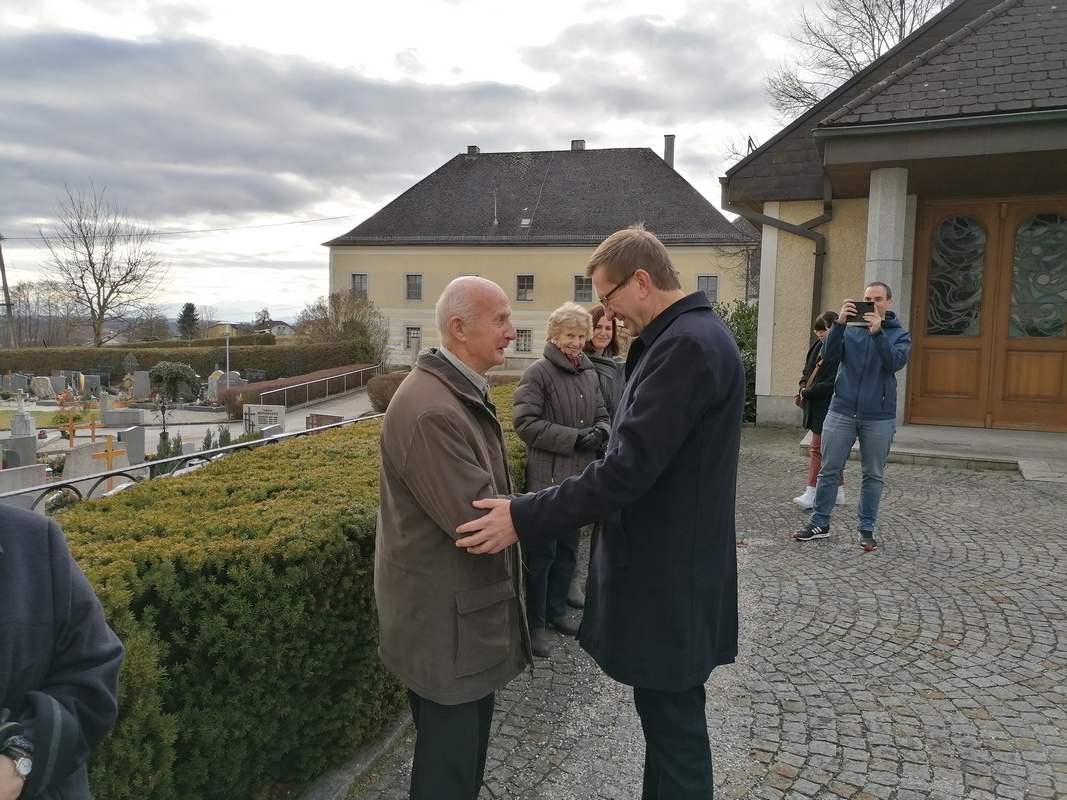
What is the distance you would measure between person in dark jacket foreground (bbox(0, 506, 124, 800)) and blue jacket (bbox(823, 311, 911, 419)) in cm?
548

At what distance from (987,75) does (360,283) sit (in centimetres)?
3747

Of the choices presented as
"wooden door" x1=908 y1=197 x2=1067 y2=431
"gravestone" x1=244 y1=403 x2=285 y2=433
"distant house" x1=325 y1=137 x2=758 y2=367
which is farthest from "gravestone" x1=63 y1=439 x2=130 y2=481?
"distant house" x1=325 y1=137 x2=758 y2=367

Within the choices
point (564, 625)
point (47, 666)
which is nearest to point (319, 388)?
point (564, 625)

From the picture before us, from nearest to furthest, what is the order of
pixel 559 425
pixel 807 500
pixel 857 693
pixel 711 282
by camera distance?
pixel 857 693 → pixel 559 425 → pixel 807 500 → pixel 711 282

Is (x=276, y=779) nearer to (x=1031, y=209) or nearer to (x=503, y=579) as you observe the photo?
(x=503, y=579)

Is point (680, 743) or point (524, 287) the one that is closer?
point (680, 743)

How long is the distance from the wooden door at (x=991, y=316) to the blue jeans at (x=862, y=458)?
578 centimetres

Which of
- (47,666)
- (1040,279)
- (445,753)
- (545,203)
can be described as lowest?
(445,753)

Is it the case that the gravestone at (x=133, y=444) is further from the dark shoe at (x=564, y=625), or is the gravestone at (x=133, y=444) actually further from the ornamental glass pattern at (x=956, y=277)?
the ornamental glass pattern at (x=956, y=277)

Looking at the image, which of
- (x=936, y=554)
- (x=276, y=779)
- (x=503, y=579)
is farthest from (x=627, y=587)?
(x=936, y=554)

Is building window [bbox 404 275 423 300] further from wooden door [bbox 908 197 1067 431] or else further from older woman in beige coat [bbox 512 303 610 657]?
older woman in beige coat [bbox 512 303 610 657]

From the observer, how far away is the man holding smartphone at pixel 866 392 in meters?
5.68

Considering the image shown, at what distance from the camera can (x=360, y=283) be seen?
141 ft

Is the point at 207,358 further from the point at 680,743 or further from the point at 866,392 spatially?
the point at 680,743
